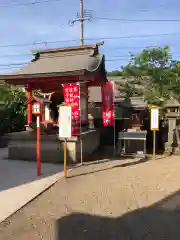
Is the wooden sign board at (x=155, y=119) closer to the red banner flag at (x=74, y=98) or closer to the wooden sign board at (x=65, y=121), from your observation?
the red banner flag at (x=74, y=98)

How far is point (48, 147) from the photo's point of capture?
1091cm

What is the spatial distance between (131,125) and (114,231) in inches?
362

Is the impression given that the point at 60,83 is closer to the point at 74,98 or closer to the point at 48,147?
the point at 74,98

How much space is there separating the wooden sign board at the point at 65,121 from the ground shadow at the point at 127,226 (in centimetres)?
319

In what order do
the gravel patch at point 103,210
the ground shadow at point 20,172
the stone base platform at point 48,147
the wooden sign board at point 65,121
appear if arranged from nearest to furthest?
the gravel patch at point 103,210
the ground shadow at point 20,172
the wooden sign board at point 65,121
the stone base platform at point 48,147

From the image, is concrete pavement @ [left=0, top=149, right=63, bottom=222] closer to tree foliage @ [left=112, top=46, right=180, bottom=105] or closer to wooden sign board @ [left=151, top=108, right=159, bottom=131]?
wooden sign board @ [left=151, top=108, right=159, bottom=131]

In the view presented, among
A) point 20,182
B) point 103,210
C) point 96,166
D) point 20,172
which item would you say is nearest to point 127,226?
point 103,210

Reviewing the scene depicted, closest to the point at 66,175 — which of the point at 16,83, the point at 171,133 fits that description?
the point at 16,83

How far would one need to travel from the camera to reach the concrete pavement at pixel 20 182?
5.84m

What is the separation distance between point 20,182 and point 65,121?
1.97 m

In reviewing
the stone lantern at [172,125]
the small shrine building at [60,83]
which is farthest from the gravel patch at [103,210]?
the stone lantern at [172,125]

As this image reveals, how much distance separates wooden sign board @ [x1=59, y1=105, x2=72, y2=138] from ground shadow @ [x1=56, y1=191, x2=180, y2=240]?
10.5ft

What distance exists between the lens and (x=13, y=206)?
5.70 metres

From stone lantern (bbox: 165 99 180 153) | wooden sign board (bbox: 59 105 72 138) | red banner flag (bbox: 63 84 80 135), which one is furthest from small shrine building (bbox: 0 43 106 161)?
stone lantern (bbox: 165 99 180 153)
